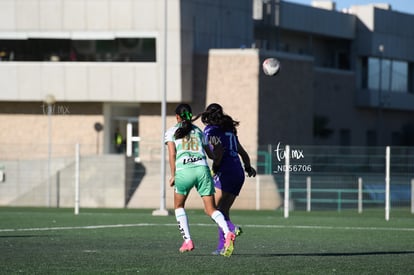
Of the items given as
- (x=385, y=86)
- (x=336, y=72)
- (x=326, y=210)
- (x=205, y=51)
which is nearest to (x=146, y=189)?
(x=326, y=210)

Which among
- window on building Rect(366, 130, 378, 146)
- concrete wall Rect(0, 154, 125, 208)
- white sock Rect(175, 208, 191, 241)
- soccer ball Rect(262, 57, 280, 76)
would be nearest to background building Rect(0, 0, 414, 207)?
concrete wall Rect(0, 154, 125, 208)

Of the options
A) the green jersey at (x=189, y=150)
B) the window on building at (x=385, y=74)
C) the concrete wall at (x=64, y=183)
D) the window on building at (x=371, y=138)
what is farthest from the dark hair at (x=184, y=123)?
the window on building at (x=371, y=138)

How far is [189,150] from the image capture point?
47.3 feet

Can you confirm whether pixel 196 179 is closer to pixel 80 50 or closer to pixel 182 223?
pixel 182 223

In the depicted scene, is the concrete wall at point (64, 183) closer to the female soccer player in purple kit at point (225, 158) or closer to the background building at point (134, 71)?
the background building at point (134, 71)

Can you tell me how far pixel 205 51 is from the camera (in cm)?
5238

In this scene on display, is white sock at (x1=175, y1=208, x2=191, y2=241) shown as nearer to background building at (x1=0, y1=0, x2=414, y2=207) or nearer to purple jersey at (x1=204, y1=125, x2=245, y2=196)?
purple jersey at (x1=204, y1=125, x2=245, y2=196)

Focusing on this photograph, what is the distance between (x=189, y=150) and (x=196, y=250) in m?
1.93

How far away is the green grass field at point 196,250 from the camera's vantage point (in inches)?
493

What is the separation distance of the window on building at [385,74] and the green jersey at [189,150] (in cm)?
5566

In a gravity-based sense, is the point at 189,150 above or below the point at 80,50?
below

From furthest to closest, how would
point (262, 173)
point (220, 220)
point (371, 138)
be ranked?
point (371, 138), point (262, 173), point (220, 220)

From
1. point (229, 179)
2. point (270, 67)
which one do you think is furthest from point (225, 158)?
point (270, 67)

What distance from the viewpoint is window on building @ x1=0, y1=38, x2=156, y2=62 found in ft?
169
